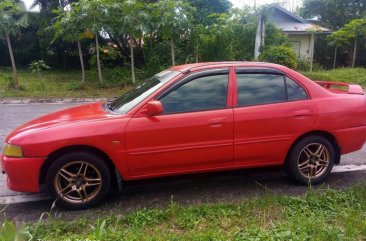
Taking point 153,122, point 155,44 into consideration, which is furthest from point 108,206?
point 155,44

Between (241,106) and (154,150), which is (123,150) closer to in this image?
(154,150)

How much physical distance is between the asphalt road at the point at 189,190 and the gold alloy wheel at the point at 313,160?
20 cm

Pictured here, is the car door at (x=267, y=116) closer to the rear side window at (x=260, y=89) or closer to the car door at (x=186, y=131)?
the rear side window at (x=260, y=89)

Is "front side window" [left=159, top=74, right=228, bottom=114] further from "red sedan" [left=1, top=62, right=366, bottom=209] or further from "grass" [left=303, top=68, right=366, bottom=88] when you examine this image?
"grass" [left=303, top=68, right=366, bottom=88]

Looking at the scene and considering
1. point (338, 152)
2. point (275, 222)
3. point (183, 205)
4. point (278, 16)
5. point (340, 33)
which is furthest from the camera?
point (278, 16)

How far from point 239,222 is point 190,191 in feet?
3.36

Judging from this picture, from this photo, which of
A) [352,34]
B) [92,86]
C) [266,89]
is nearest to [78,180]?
[266,89]

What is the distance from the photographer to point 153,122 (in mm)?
3975

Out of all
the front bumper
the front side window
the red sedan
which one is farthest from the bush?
the front bumper

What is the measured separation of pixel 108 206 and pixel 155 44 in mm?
14777

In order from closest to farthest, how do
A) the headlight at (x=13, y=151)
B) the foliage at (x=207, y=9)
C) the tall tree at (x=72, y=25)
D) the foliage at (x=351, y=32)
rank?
the headlight at (x=13, y=151)
the tall tree at (x=72, y=25)
the foliage at (x=207, y=9)
the foliage at (x=351, y=32)

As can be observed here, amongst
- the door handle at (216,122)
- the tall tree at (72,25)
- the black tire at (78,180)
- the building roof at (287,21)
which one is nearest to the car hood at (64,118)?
the black tire at (78,180)

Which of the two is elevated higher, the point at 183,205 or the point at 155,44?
the point at 155,44

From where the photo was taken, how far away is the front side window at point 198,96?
4125mm
